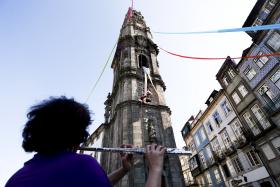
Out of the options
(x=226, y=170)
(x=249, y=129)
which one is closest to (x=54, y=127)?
(x=249, y=129)

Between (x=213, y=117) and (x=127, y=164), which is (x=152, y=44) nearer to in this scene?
(x=213, y=117)

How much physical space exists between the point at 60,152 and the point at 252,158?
22.5 metres

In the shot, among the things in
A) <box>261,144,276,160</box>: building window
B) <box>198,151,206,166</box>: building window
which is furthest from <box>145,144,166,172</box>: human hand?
<box>198,151,206,166</box>: building window

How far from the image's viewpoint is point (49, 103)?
1.68m

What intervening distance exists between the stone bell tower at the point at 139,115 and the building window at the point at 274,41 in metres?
11.8

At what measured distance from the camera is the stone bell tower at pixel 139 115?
33.0ft

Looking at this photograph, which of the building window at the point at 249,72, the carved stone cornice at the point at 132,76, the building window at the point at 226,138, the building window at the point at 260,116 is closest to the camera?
the carved stone cornice at the point at 132,76

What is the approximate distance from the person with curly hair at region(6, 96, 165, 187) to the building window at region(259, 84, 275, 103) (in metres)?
20.4

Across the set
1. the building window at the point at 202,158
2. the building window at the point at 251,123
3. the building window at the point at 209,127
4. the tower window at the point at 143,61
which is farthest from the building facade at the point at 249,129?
the tower window at the point at 143,61

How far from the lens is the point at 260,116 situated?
18.4m

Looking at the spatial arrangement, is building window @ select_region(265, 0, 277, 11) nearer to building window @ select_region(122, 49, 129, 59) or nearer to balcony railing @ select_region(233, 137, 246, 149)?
balcony railing @ select_region(233, 137, 246, 149)

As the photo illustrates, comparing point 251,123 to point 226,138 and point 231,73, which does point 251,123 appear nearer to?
point 226,138

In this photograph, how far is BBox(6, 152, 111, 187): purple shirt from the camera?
3.71 ft

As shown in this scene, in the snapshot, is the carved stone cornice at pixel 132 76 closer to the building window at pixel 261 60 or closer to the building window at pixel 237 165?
the building window at pixel 261 60
